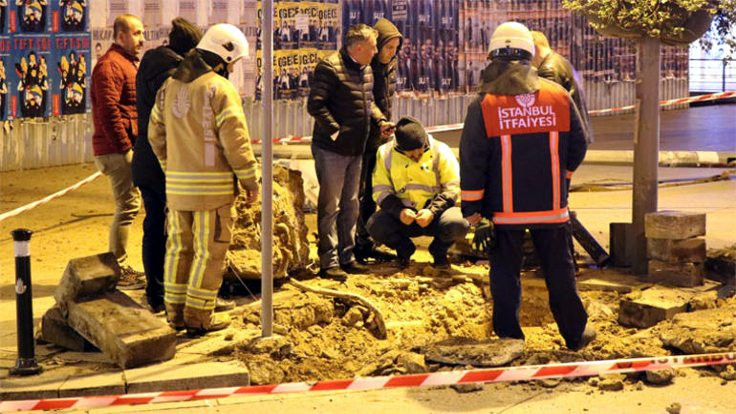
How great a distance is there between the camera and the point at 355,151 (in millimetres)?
9266

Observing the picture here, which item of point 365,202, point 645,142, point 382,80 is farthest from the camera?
point 365,202

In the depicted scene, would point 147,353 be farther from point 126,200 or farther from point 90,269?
point 126,200

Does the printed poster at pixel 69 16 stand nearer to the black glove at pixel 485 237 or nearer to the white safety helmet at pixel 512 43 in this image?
the white safety helmet at pixel 512 43

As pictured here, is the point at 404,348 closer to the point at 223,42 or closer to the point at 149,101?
the point at 223,42

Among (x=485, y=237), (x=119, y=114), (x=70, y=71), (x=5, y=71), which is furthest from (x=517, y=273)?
(x=70, y=71)

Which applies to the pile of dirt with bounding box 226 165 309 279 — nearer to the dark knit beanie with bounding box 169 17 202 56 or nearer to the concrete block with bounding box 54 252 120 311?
the concrete block with bounding box 54 252 120 311

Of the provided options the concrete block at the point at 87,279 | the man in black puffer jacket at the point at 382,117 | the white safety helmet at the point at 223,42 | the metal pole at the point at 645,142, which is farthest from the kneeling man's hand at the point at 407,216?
the concrete block at the point at 87,279

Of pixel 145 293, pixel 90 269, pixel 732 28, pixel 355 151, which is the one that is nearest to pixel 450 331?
pixel 355 151

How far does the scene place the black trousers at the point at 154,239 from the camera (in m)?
8.13

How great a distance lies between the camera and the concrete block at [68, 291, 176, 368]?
6742 mm

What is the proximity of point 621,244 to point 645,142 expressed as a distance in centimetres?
84

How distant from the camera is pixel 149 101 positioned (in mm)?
8102

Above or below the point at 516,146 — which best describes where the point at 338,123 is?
above

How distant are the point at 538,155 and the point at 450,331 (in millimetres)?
2028
